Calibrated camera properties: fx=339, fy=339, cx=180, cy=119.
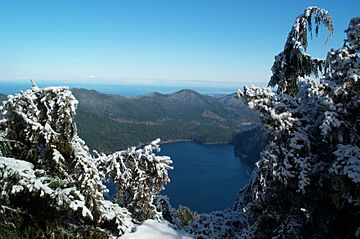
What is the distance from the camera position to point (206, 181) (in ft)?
307

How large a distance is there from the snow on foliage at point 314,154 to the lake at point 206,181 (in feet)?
165

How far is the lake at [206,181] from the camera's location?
252ft

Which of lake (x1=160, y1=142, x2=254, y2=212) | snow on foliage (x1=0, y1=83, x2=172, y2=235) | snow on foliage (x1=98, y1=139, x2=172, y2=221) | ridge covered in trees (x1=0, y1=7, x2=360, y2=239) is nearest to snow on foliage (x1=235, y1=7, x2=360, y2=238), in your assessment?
ridge covered in trees (x1=0, y1=7, x2=360, y2=239)

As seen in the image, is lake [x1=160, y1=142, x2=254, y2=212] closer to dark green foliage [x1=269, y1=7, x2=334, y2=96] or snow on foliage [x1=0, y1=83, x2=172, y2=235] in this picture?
dark green foliage [x1=269, y1=7, x2=334, y2=96]

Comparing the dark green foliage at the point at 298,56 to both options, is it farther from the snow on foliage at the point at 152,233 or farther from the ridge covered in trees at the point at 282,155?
the snow on foliage at the point at 152,233

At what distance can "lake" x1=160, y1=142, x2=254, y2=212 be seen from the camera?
76.8m

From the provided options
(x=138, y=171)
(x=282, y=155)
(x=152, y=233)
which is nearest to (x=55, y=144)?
(x=152, y=233)

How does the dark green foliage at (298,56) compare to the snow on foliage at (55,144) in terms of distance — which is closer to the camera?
the snow on foliage at (55,144)

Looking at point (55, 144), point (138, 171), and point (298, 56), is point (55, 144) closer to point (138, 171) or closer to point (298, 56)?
point (138, 171)

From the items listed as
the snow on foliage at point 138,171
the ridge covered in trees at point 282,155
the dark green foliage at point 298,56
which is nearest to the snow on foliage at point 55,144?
the ridge covered in trees at point 282,155

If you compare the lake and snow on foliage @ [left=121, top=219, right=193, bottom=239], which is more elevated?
snow on foliage @ [left=121, top=219, right=193, bottom=239]

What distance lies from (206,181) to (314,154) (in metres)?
90.4

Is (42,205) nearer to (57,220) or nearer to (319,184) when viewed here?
(57,220)

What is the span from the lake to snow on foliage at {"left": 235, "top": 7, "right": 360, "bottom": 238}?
165 ft
